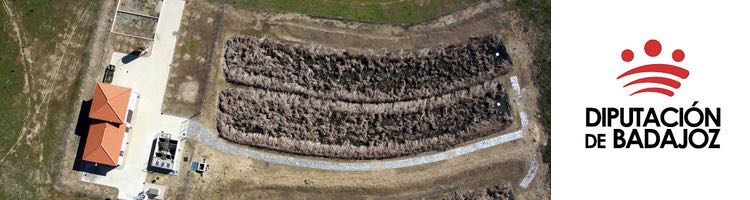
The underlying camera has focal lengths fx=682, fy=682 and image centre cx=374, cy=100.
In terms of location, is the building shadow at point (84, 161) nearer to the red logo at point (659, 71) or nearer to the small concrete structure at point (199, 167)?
the small concrete structure at point (199, 167)

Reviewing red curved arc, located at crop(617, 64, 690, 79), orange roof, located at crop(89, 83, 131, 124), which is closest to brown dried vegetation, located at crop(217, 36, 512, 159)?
orange roof, located at crop(89, 83, 131, 124)

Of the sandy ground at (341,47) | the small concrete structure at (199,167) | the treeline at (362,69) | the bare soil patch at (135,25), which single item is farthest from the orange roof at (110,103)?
the treeline at (362,69)

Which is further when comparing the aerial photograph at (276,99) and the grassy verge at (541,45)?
the grassy verge at (541,45)

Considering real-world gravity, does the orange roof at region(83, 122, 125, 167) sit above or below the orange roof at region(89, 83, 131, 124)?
below

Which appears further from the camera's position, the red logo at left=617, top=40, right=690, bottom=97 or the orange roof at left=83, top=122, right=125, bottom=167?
the orange roof at left=83, top=122, right=125, bottom=167

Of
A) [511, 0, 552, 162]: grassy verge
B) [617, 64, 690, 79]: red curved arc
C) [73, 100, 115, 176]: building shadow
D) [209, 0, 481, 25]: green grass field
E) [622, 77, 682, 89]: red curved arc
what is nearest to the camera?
[622, 77, 682, 89]: red curved arc

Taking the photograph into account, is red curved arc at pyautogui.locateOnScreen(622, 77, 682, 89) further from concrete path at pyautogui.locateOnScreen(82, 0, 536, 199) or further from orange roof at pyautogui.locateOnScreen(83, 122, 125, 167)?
orange roof at pyautogui.locateOnScreen(83, 122, 125, 167)

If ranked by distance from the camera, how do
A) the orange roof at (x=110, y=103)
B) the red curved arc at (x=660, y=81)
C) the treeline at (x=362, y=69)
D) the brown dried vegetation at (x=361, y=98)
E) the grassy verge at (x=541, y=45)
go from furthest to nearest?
the treeline at (x=362, y=69), the grassy verge at (x=541, y=45), the brown dried vegetation at (x=361, y=98), the orange roof at (x=110, y=103), the red curved arc at (x=660, y=81)
